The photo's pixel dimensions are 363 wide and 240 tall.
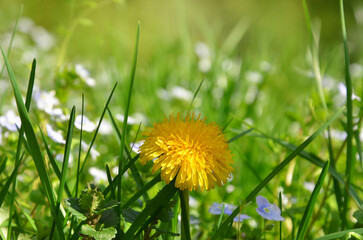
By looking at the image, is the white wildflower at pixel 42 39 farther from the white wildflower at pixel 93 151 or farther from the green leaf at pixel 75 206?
the green leaf at pixel 75 206

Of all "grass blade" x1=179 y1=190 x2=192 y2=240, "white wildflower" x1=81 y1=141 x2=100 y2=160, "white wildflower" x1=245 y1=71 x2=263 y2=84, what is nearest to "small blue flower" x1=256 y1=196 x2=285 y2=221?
"grass blade" x1=179 y1=190 x2=192 y2=240

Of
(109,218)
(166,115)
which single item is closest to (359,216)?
(109,218)

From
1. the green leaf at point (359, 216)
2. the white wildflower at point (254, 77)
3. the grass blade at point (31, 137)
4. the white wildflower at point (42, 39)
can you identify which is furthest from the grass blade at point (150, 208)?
the white wildflower at point (42, 39)

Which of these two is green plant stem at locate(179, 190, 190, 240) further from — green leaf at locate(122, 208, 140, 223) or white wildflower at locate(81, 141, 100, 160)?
white wildflower at locate(81, 141, 100, 160)

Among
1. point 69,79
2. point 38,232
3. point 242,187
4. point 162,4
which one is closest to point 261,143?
point 242,187

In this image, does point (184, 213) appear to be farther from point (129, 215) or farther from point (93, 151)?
point (93, 151)

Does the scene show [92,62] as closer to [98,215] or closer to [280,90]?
[280,90]
